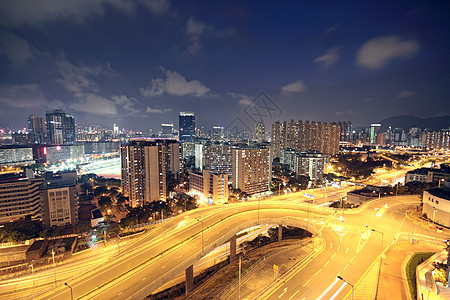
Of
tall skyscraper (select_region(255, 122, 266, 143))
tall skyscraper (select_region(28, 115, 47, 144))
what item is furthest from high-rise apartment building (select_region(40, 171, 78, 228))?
tall skyscraper (select_region(28, 115, 47, 144))

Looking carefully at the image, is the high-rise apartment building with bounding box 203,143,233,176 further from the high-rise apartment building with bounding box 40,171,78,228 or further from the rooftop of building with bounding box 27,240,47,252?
the rooftop of building with bounding box 27,240,47,252

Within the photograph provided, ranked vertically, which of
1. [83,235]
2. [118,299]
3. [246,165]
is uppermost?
[246,165]

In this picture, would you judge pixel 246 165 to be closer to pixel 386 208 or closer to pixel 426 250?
pixel 386 208

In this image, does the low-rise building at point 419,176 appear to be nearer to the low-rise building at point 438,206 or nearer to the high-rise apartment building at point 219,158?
the low-rise building at point 438,206

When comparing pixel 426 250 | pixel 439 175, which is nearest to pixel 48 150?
pixel 426 250

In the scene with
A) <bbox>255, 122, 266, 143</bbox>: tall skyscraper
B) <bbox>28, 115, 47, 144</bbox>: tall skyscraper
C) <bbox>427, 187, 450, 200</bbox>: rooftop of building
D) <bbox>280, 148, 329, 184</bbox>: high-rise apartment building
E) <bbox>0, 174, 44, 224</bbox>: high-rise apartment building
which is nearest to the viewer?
<bbox>427, 187, 450, 200</bbox>: rooftop of building

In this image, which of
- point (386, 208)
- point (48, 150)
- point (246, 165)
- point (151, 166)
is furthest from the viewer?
point (48, 150)

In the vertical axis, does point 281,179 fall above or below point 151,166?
below
